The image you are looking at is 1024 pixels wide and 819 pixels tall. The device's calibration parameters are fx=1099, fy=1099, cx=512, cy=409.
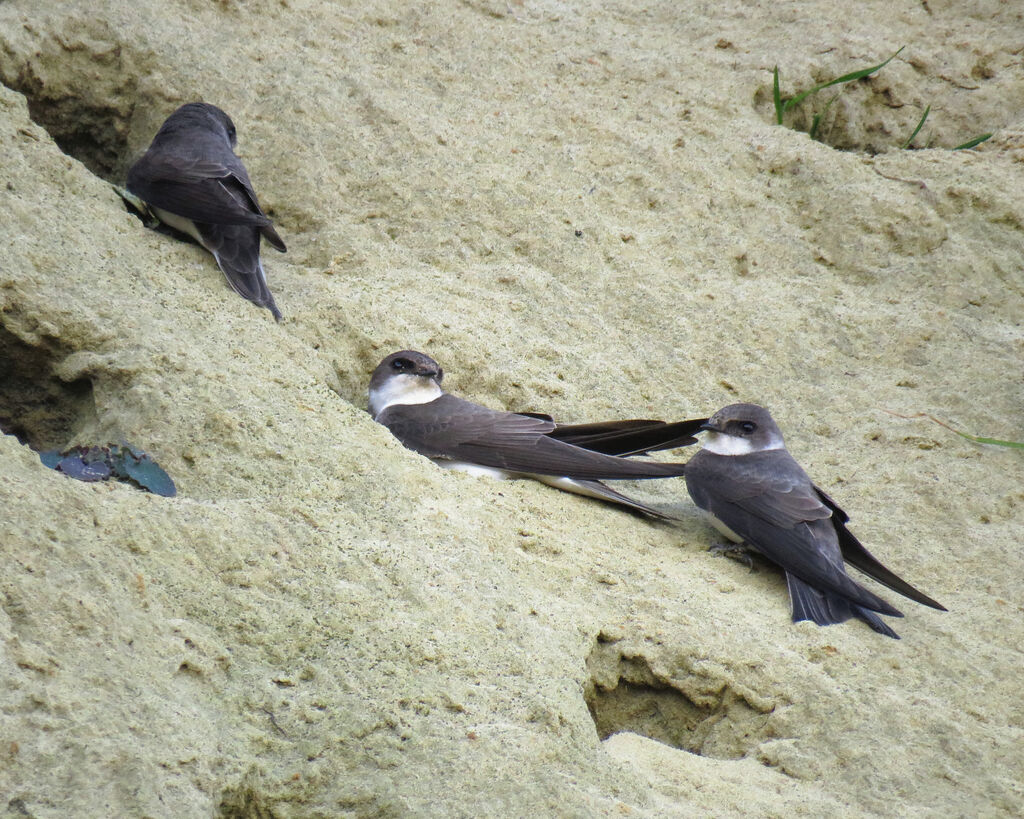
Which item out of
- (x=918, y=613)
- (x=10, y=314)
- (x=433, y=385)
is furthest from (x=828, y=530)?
(x=10, y=314)

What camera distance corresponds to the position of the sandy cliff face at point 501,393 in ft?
6.69

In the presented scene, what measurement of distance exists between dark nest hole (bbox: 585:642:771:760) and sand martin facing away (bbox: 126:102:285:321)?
1707 mm

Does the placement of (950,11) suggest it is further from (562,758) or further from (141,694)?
(141,694)

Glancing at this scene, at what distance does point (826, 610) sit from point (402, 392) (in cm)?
144

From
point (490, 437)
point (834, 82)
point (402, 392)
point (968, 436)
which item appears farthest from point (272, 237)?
point (834, 82)

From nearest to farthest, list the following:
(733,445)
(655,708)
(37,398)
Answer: (655,708)
(37,398)
(733,445)

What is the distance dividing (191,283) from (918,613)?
2.41 m

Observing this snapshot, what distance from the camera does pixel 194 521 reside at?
2.35 m

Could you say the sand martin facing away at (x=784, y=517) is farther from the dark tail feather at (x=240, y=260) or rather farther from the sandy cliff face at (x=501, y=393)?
the dark tail feather at (x=240, y=260)

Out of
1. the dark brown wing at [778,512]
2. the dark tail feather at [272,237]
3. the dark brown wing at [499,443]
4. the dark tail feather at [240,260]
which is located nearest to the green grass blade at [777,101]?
the dark brown wing at [778,512]

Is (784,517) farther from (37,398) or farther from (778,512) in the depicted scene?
(37,398)

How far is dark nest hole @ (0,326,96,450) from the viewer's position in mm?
3012

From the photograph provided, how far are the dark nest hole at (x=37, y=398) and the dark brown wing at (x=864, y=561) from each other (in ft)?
7.02

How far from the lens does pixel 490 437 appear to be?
3.46 metres
